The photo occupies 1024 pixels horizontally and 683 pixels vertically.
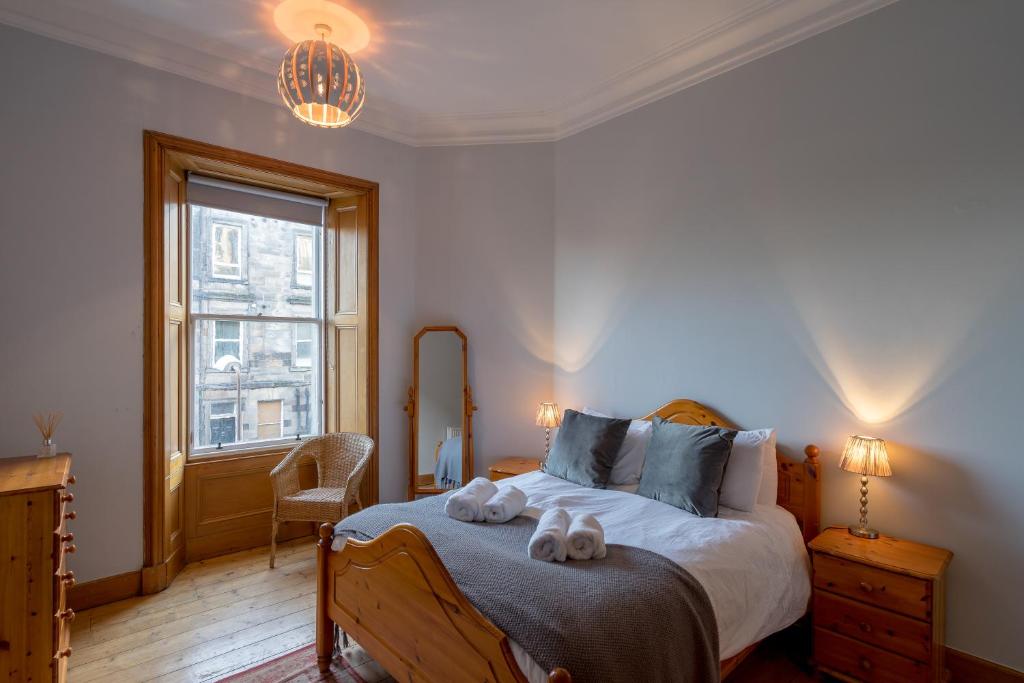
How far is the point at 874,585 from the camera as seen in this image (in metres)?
2.11

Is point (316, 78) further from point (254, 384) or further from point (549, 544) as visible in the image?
point (254, 384)

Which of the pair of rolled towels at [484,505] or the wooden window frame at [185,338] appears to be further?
the wooden window frame at [185,338]

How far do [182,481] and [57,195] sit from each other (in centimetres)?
184

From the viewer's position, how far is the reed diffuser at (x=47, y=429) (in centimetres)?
251

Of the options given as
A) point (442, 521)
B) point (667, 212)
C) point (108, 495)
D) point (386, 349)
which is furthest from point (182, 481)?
point (667, 212)

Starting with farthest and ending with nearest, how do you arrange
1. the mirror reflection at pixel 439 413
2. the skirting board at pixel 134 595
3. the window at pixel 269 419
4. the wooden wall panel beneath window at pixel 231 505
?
the mirror reflection at pixel 439 413 < the window at pixel 269 419 < the wooden wall panel beneath window at pixel 231 505 < the skirting board at pixel 134 595

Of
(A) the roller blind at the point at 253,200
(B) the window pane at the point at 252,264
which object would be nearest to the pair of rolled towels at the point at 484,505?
(B) the window pane at the point at 252,264

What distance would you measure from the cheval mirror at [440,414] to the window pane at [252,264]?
3.30 feet

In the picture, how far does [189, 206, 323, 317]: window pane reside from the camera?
3.60m

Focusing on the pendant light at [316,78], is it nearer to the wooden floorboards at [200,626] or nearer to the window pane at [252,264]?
the window pane at [252,264]

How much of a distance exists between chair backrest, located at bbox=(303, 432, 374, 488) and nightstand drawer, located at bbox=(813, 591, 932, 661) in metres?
2.80

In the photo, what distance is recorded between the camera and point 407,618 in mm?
1858

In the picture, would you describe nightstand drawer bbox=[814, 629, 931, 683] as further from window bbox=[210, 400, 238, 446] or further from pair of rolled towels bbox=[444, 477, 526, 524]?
window bbox=[210, 400, 238, 446]

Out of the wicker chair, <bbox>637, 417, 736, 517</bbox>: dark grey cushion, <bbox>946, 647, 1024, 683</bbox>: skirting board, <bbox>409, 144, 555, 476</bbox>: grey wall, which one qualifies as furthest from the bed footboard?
<bbox>946, 647, 1024, 683</bbox>: skirting board
